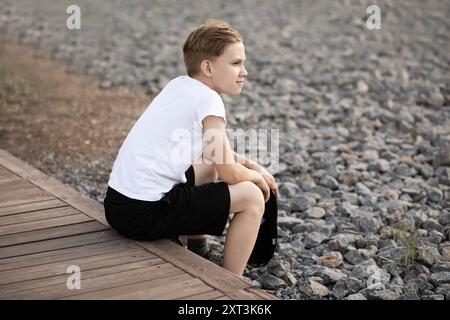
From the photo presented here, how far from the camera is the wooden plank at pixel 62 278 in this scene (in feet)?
9.76

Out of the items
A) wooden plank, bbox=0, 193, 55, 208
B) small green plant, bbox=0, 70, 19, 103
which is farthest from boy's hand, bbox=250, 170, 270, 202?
small green plant, bbox=0, 70, 19, 103

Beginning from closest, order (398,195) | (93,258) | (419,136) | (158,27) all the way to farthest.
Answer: (93,258) < (398,195) < (419,136) < (158,27)

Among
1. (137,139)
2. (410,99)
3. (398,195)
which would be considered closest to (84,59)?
(410,99)

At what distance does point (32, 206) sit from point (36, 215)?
0.44ft

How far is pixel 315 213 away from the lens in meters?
4.58

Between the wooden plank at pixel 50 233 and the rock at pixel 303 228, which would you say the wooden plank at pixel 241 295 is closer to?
the wooden plank at pixel 50 233

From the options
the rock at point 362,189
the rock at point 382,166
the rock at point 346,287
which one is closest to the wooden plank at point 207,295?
the rock at point 346,287

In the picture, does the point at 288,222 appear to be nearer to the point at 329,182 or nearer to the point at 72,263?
the point at 329,182

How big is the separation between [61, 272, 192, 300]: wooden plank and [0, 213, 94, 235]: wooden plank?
812mm

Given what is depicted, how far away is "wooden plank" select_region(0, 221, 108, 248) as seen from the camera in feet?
11.4

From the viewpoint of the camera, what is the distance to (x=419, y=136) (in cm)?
605

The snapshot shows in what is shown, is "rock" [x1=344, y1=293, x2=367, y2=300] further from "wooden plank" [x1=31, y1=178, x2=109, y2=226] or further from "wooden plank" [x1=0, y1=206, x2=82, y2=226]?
"wooden plank" [x1=0, y1=206, x2=82, y2=226]

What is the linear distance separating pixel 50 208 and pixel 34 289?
954 mm

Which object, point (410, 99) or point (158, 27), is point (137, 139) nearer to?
point (410, 99)
